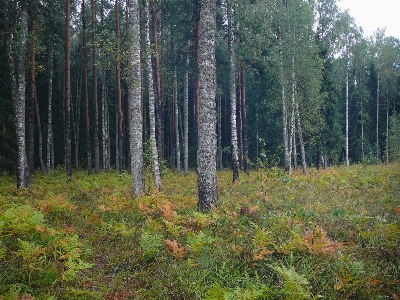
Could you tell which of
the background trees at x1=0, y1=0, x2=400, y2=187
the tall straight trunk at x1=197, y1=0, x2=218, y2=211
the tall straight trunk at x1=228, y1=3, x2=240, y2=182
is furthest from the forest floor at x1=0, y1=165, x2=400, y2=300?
the tall straight trunk at x1=228, y1=3, x2=240, y2=182

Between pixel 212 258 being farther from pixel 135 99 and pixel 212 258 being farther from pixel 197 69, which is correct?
pixel 197 69

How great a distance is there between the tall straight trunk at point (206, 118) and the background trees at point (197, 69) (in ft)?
0.77

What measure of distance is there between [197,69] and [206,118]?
12.6 metres

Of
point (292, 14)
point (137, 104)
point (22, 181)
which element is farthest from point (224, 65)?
point (22, 181)

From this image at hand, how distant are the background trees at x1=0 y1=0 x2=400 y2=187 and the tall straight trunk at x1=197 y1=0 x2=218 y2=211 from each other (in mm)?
236

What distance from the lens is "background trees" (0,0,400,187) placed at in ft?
47.8

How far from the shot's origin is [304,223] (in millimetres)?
6258

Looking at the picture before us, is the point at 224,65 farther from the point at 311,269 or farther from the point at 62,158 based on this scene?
the point at 62,158

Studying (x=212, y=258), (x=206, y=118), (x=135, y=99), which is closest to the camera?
(x=212, y=258)

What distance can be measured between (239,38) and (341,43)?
1788 cm

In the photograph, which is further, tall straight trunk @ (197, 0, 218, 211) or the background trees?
the background trees

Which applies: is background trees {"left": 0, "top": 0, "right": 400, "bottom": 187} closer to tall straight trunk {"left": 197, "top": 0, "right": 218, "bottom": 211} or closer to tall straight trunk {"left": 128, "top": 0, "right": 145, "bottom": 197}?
tall straight trunk {"left": 128, "top": 0, "right": 145, "bottom": 197}

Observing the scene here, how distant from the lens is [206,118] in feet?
26.4

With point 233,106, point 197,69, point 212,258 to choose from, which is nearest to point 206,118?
point 212,258
